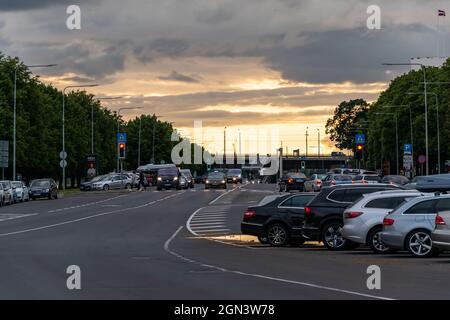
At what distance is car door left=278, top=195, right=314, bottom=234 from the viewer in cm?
3076

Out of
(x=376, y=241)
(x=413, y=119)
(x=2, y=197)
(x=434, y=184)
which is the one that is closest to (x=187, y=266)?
(x=376, y=241)

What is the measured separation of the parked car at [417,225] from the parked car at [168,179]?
72027 mm

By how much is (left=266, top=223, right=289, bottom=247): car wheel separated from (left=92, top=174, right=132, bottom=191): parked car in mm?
65729

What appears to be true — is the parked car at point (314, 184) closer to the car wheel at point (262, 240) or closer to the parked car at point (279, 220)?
the car wheel at point (262, 240)

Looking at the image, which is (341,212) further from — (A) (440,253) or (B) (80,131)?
(B) (80,131)

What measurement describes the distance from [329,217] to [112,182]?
69.4 meters

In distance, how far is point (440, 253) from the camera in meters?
26.5

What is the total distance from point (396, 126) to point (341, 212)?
9354 centimetres

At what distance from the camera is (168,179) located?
320 feet

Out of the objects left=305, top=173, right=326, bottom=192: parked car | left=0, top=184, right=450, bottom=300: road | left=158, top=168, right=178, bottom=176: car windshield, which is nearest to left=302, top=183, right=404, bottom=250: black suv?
left=0, top=184, right=450, bottom=300: road

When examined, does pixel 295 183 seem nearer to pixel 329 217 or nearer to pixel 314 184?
pixel 314 184

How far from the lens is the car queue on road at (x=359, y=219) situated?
25359mm
